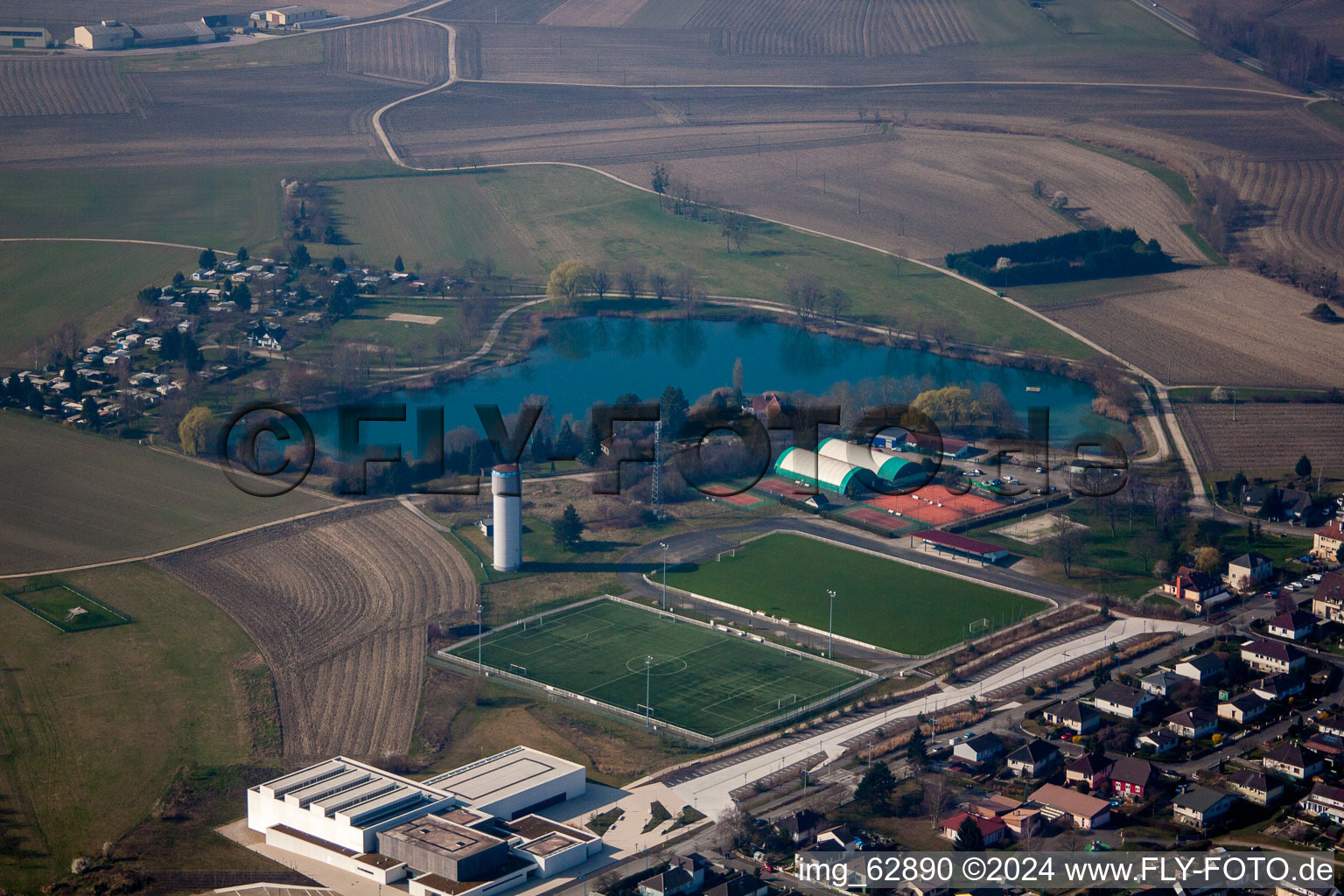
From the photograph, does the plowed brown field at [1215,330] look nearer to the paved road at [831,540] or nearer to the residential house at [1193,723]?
the paved road at [831,540]

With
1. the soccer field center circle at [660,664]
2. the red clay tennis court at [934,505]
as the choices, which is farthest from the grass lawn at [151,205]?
the soccer field center circle at [660,664]

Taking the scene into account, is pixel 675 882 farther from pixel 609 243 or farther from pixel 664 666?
pixel 609 243

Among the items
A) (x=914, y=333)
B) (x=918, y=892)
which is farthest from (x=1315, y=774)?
(x=914, y=333)

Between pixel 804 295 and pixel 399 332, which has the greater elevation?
pixel 804 295

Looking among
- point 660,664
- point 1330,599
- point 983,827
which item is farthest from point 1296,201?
point 983,827

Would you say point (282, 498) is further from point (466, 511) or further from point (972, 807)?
point (972, 807)

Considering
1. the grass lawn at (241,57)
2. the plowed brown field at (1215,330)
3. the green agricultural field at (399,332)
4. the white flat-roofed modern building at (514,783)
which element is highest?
the grass lawn at (241,57)

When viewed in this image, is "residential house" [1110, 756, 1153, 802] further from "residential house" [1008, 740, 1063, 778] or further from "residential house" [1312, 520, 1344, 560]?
"residential house" [1312, 520, 1344, 560]
